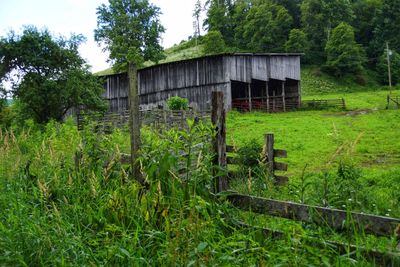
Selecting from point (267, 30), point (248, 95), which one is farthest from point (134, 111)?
point (267, 30)

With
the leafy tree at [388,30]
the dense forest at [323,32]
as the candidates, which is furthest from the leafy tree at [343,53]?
the leafy tree at [388,30]

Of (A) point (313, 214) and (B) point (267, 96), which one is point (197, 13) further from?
(A) point (313, 214)

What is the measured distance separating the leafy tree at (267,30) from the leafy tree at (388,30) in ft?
57.6

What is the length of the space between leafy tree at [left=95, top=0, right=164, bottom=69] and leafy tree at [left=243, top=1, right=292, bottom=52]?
2674cm

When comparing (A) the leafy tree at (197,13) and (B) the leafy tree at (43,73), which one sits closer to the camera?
(B) the leafy tree at (43,73)

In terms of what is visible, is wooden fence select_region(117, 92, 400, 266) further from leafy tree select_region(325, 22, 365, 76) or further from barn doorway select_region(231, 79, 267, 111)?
leafy tree select_region(325, 22, 365, 76)

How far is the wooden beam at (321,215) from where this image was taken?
3.17 metres

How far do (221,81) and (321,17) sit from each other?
50773 mm

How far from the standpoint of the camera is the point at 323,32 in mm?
76750

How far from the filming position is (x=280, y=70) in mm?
38750

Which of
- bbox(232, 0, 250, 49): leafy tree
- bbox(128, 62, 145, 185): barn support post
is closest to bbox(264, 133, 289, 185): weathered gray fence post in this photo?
bbox(128, 62, 145, 185): barn support post

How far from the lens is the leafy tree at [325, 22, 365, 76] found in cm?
6581

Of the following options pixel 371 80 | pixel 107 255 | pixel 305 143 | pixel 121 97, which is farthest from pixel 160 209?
pixel 371 80

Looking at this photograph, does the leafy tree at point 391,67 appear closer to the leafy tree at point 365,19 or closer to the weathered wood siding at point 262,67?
the leafy tree at point 365,19
